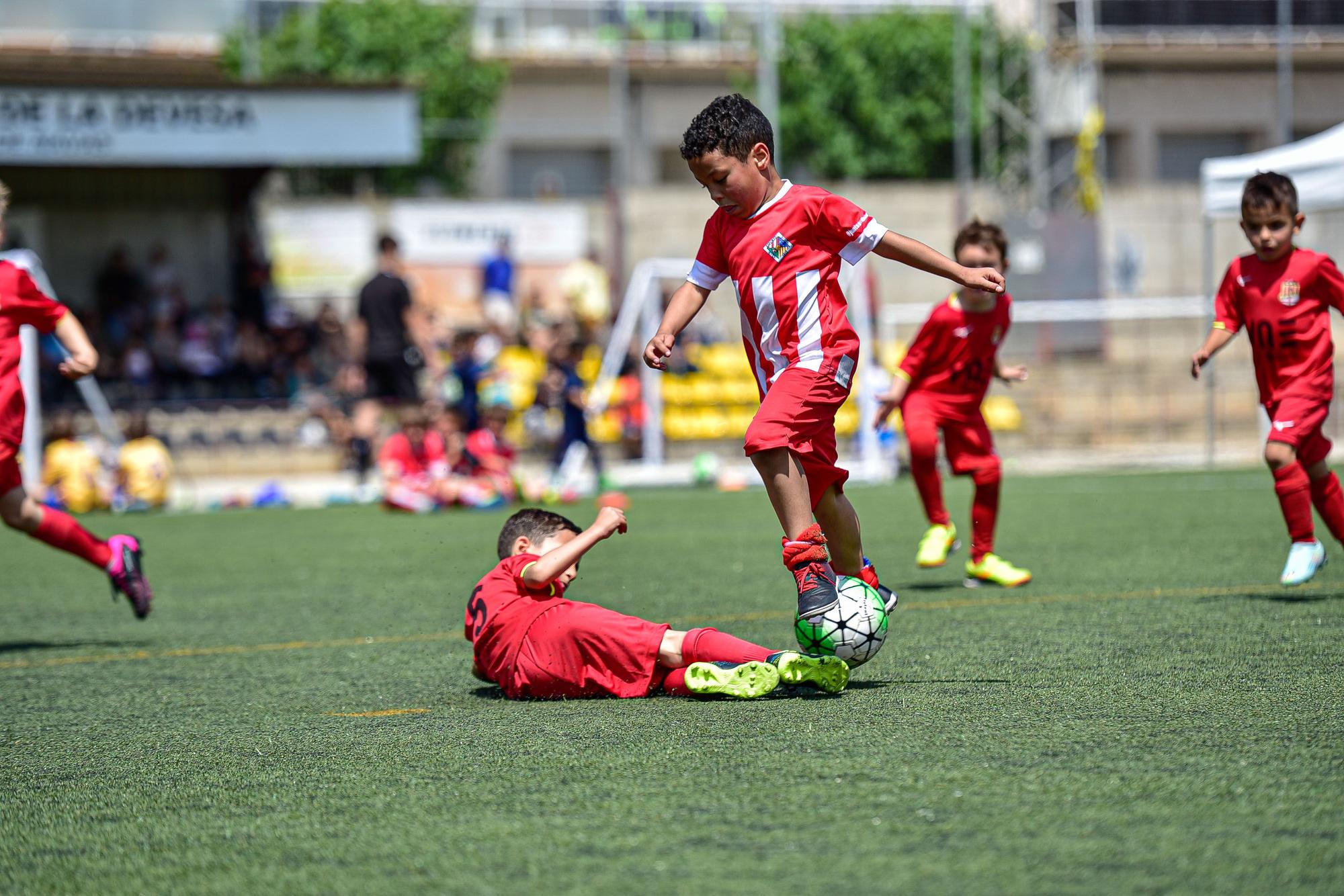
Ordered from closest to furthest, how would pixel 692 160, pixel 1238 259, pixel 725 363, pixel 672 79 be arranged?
pixel 692 160 < pixel 1238 259 < pixel 725 363 < pixel 672 79

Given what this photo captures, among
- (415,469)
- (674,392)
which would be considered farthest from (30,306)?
(674,392)

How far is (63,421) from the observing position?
15070 mm

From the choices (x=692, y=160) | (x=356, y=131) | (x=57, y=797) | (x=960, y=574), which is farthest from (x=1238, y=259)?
(x=356, y=131)

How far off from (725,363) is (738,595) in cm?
1120

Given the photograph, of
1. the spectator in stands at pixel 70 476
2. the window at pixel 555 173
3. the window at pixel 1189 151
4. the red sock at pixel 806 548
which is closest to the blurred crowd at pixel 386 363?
the spectator in stands at pixel 70 476

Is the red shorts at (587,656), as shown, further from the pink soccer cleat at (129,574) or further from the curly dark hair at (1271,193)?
the curly dark hair at (1271,193)

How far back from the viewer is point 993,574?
7.19 meters

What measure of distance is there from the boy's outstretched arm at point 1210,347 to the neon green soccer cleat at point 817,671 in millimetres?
2767

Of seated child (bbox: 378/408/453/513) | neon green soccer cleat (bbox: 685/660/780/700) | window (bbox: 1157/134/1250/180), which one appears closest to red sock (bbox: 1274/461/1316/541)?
neon green soccer cleat (bbox: 685/660/780/700)

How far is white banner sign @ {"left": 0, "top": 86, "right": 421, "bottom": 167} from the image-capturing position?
18.1m

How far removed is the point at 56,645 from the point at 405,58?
27173mm

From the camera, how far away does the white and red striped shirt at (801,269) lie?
4793 mm

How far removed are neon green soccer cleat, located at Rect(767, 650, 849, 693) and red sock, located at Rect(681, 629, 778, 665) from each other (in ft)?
0.48

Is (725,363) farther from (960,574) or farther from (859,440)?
(960,574)
